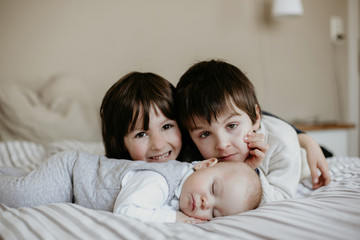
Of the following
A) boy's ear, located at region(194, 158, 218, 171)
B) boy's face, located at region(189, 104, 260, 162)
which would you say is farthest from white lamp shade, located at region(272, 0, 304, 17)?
boy's ear, located at region(194, 158, 218, 171)

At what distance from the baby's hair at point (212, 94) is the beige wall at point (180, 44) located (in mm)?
1117

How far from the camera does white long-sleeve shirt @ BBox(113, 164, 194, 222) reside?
2.65 feet

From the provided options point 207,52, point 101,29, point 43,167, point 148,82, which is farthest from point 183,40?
point 43,167

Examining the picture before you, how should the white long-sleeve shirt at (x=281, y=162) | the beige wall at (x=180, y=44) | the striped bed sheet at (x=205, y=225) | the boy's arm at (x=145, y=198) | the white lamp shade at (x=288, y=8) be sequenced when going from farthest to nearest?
the white lamp shade at (x=288, y=8), the beige wall at (x=180, y=44), the white long-sleeve shirt at (x=281, y=162), the boy's arm at (x=145, y=198), the striped bed sheet at (x=205, y=225)

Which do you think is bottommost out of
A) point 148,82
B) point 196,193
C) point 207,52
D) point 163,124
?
point 196,193

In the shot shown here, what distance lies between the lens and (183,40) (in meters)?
2.44

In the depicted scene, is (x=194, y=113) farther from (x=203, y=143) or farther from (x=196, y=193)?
(x=196, y=193)

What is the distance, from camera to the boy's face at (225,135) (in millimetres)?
1088

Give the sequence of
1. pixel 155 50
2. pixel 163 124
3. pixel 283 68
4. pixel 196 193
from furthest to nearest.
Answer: pixel 283 68 < pixel 155 50 < pixel 163 124 < pixel 196 193

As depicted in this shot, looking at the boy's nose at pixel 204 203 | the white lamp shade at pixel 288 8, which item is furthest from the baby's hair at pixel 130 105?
the white lamp shade at pixel 288 8

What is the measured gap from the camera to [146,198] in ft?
2.71

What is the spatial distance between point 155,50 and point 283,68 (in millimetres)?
1233

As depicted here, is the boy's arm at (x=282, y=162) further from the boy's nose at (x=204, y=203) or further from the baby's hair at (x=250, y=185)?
the boy's nose at (x=204, y=203)

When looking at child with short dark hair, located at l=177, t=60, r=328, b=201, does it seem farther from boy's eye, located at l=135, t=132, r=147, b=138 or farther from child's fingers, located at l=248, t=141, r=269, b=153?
boy's eye, located at l=135, t=132, r=147, b=138
